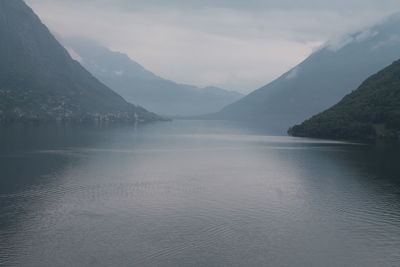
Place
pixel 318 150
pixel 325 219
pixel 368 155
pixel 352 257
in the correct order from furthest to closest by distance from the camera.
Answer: pixel 318 150 < pixel 368 155 < pixel 325 219 < pixel 352 257

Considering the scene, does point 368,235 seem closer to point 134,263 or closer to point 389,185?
point 134,263

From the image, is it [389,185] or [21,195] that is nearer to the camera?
[21,195]

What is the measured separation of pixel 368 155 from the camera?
475 ft

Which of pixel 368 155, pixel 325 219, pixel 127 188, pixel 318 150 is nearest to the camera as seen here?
pixel 325 219

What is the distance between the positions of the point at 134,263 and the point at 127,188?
40075mm

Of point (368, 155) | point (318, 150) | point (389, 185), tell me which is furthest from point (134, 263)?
point (318, 150)

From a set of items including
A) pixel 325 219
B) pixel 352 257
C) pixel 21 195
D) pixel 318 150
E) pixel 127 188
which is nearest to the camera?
pixel 352 257

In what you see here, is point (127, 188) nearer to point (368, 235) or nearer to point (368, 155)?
point (368, 235)

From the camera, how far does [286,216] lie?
2776 inches

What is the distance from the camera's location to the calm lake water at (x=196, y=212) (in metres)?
52.9

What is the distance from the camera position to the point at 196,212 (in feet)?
233

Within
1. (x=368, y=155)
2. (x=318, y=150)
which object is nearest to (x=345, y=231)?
(x=368, y=155)

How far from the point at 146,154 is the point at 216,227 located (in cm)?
8724

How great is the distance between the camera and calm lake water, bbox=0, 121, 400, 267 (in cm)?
5291
